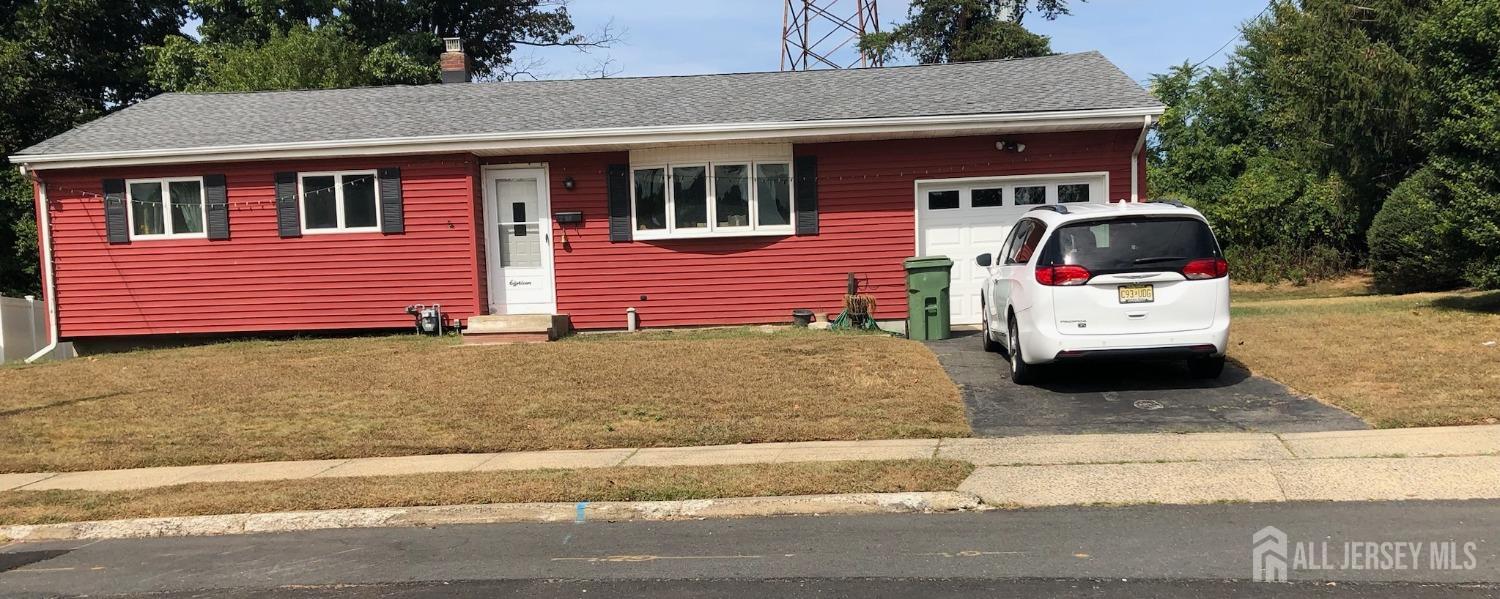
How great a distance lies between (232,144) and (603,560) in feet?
39.3

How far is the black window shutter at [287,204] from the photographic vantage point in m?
14.6

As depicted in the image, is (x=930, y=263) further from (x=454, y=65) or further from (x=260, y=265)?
(x=454, y=65)

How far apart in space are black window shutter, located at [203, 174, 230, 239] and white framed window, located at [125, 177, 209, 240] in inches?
5.3

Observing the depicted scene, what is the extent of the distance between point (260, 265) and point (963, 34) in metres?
28.4

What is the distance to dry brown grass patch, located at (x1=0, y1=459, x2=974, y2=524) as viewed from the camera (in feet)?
20.6

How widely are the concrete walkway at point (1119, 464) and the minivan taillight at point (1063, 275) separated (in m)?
1.48

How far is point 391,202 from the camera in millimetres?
14531

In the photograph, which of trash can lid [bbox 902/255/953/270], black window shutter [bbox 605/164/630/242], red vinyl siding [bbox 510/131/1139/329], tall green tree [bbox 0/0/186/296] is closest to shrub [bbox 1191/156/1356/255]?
red vinyl siding [bbox 510/131/1139/329]

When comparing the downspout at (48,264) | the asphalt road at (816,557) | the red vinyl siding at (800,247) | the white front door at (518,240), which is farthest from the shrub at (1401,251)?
the downspout at (48,264)

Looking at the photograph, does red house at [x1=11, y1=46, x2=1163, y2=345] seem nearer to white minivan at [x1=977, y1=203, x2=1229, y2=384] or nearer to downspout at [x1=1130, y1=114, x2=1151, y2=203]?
downspout at [x1=1130, y1=114, x2=1151, y2=203]

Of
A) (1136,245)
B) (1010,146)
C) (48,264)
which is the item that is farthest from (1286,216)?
(48,264)

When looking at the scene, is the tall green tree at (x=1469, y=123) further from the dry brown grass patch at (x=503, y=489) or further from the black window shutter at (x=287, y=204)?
the black window shutter at (x=287, y=204)

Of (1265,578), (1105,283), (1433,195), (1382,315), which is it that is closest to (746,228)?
(1105,283)

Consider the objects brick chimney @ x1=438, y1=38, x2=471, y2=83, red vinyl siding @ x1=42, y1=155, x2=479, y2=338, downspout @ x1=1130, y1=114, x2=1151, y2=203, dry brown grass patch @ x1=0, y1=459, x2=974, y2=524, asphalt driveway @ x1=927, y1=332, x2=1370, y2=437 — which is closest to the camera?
dry brown grass patch @ x1=0, y1=459, x2=974, y2=524
